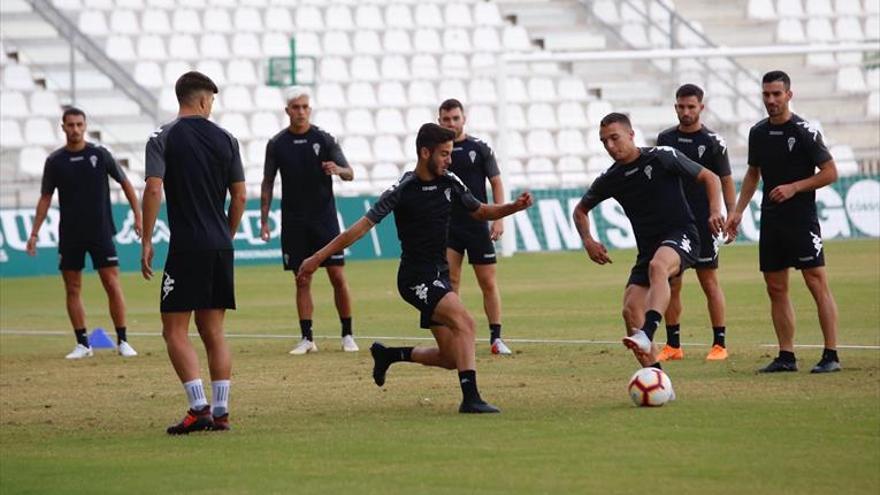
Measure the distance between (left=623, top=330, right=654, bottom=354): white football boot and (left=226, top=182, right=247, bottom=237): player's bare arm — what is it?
2.61 metres

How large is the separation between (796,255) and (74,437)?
5.77m

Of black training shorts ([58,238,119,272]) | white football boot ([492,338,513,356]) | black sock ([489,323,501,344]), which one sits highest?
black training shorts ([58,238,119,272])

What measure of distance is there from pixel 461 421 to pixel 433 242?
1.44m

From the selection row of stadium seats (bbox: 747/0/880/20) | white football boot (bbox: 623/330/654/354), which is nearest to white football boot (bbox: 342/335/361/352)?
white football boot (bbox: 623/330/654/354)

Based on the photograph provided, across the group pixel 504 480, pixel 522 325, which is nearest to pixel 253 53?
pixel 522 325

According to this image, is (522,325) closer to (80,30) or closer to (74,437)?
(74,437)

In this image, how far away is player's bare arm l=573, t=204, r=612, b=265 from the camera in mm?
12656

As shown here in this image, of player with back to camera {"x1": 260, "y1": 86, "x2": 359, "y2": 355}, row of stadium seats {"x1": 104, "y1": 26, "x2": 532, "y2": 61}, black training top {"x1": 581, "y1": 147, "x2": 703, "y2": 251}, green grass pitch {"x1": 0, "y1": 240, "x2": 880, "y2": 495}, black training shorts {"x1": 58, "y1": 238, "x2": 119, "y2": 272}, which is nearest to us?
green grass pitch {"x1": 0, "y1": 240, "x2": 880, "y2": 495}

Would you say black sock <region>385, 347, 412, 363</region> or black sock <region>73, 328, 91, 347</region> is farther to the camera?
black sock <region>73, 328, 91, 347</region>

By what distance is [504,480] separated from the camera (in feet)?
28.1

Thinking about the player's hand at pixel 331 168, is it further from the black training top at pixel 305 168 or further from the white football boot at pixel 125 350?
the white football boot at pixel 125 350

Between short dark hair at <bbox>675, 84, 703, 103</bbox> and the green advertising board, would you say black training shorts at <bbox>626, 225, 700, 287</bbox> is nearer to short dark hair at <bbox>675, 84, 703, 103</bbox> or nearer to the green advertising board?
short dark hair at <bbox>675, 84, 703, 103</bbox>

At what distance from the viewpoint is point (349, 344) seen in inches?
667

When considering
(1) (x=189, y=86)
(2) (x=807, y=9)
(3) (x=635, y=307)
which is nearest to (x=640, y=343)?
(3) (x=635, y=307)
